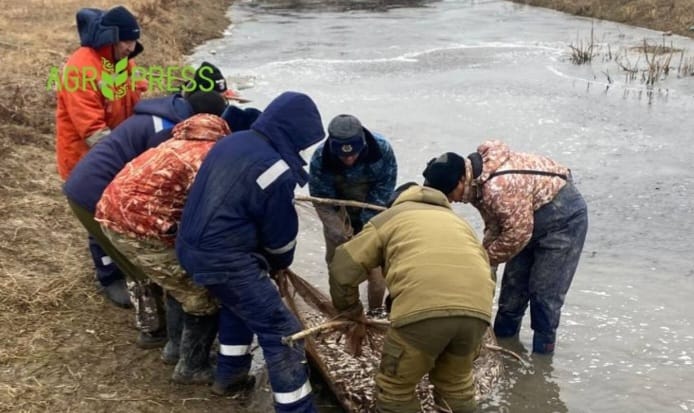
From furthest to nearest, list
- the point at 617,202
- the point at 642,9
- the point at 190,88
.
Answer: the point at 642,9 < the point at 617,202 < the point at 190,88

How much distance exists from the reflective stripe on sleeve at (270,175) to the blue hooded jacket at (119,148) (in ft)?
3.78

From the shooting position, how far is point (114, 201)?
12.6 feet

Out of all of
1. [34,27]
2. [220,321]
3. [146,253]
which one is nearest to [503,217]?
[220,321]

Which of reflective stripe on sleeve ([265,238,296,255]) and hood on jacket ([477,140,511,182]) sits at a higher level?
hood on jacket ([477,140,511,182])

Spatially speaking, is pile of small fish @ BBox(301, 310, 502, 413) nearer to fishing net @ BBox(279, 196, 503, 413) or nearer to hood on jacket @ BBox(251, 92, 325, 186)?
fishing net @ BBox(279, 196, 503, 413)

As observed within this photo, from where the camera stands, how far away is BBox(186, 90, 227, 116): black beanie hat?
4285 mm

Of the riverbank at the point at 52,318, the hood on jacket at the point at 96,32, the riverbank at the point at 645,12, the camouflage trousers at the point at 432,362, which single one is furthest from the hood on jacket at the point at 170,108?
the riverbank at the point at 645,12

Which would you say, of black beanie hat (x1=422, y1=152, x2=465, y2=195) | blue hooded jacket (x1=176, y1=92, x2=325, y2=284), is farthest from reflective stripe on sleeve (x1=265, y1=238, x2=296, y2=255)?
black beanie hat (x1=422, y1=152, x2=465, y2=195)

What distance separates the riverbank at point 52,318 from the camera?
3943 mm

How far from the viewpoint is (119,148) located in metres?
4.29

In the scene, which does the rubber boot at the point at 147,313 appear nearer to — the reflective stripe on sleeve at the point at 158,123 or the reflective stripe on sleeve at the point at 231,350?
the reflective stripe on sleeve at the point at 231,350

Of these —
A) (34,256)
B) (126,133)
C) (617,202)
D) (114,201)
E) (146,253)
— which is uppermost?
(126,133)

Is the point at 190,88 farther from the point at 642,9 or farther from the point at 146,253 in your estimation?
the point at 642,9

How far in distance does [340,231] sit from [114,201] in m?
1.78
